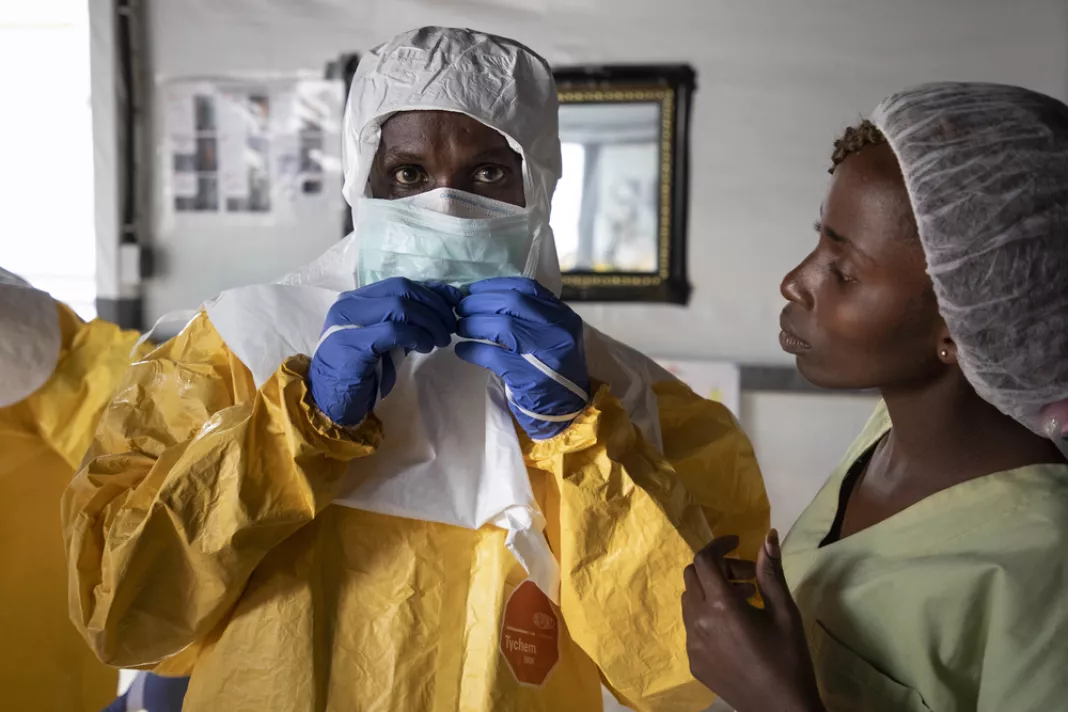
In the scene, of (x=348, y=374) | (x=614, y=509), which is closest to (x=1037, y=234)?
(x=614, y=509)

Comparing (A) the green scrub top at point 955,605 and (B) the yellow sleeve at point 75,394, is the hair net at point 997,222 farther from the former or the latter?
(B) the yellow sleeve at point 75,394

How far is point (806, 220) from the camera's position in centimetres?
254

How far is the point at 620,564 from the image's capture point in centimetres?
99

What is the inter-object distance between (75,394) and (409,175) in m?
0.67

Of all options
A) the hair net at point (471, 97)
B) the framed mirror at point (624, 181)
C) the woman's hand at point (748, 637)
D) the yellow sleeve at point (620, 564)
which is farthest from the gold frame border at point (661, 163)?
the woman's hand at point (748, 637)

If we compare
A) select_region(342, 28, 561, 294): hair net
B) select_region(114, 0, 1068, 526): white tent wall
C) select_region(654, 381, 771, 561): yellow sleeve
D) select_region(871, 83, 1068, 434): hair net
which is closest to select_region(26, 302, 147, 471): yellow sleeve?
select_region(342, 28, 561, 294): hair net

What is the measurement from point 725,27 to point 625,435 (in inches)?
76.7

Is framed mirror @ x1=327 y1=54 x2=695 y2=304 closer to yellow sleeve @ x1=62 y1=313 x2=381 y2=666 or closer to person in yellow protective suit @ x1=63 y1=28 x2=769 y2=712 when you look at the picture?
person in yellow protective suit @ x1=63 y1=28 x2=769 y2=712

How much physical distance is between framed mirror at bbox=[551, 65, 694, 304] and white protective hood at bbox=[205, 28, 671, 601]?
136 centimetres

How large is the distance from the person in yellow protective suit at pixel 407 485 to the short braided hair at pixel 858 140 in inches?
16.4

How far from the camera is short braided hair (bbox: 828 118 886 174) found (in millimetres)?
946

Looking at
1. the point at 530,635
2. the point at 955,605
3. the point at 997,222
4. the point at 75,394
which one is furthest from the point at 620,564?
the point at 75,394

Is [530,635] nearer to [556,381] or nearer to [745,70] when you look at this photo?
[556,381]

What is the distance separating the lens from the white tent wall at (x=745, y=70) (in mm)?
2428
